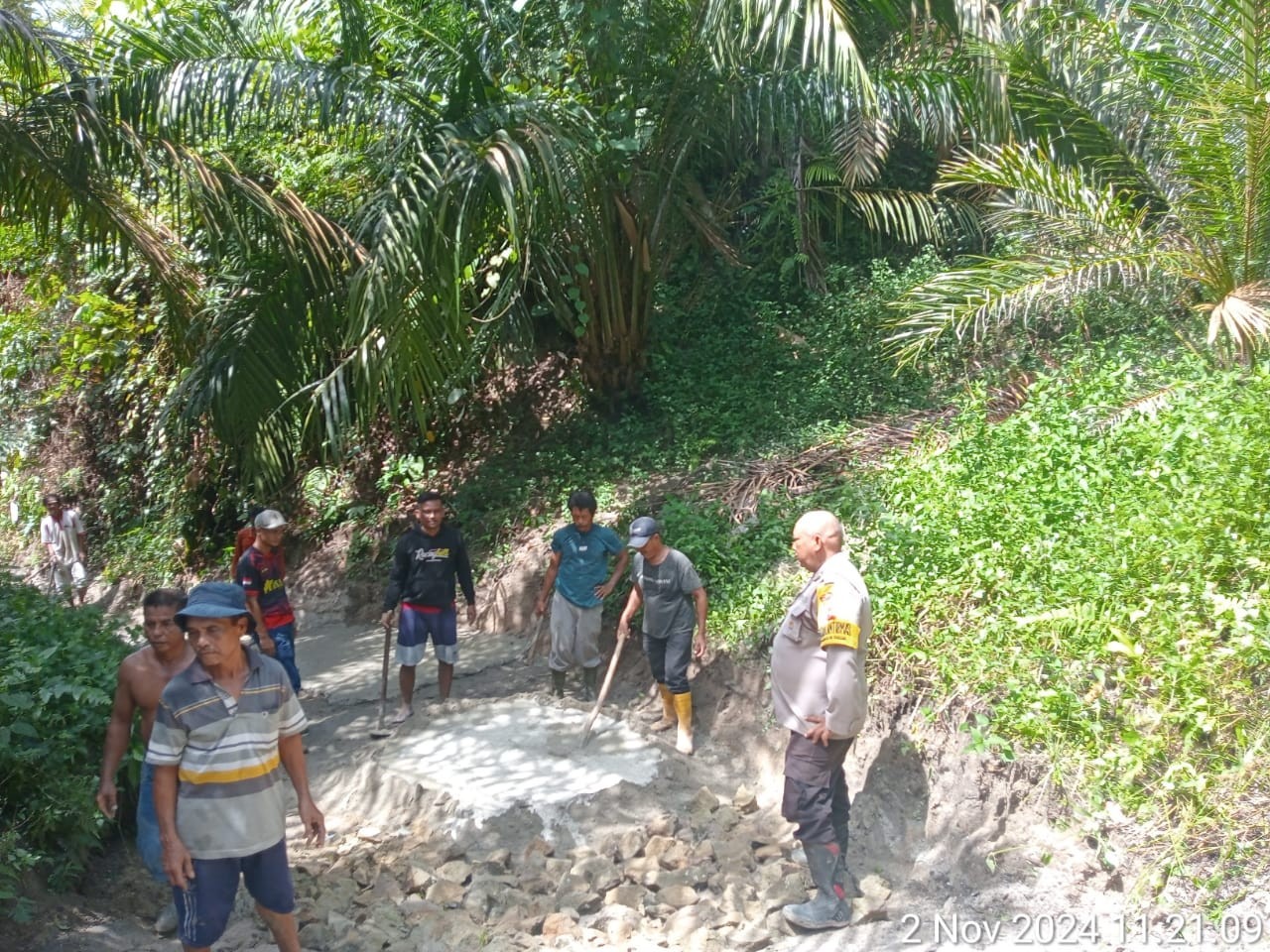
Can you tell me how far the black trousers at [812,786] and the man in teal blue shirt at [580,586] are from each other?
114 inches

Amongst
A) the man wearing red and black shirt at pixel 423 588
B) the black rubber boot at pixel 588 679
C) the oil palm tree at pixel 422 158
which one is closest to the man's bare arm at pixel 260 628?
the man wearing red and black shirt at pixel 423 588

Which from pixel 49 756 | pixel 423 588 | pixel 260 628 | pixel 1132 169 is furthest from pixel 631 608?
pixel 1132 169

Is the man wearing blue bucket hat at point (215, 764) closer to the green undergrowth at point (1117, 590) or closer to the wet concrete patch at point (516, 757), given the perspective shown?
the wet concrete patch at point (516, 757)

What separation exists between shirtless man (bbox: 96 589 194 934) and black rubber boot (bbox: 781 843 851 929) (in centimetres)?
268

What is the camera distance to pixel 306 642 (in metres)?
10.6

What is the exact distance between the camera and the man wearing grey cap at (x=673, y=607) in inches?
282

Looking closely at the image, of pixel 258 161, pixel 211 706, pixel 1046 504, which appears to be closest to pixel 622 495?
pixel 1046 504

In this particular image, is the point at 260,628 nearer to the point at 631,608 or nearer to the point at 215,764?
the point at 631,608

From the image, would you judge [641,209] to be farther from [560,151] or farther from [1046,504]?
[1046,504]

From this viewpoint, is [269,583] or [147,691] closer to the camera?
[147,691]

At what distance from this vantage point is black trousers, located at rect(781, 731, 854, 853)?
508cm

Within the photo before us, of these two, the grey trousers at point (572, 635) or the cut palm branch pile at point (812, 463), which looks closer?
the grey trousers at point (572, 635)

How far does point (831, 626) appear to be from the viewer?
4930 millimetres

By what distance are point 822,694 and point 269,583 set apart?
4.24 metres
